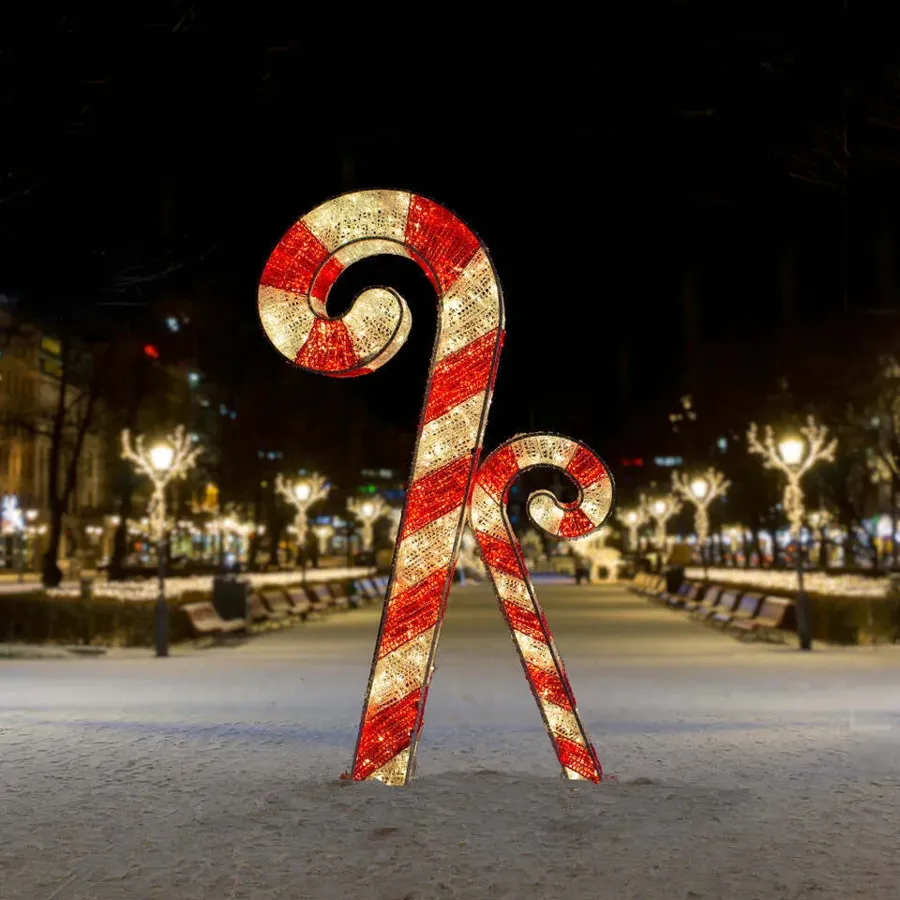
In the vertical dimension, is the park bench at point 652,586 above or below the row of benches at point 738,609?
above

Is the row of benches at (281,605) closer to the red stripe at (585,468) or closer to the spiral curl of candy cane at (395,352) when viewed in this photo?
the red stripe at (585,468)

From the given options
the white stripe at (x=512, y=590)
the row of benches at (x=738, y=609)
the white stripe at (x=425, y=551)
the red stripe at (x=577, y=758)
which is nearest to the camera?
the white stripe at (x=425, y=551)

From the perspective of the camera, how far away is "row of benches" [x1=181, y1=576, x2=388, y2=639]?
27.8m

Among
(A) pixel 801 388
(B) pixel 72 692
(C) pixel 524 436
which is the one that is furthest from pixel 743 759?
(A) pixel 801 388

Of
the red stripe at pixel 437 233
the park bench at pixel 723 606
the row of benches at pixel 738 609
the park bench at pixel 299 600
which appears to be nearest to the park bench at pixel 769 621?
the row of benches at pixel 738 609

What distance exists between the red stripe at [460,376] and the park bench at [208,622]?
17770 mm

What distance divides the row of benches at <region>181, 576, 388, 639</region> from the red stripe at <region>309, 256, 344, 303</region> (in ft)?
58.8

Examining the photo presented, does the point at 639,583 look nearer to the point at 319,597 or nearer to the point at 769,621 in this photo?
the point at 319,597

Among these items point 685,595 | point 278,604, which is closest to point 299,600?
point 278,604

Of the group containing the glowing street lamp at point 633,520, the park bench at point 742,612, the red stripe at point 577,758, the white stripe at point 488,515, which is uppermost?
the glowing street lamp at point 633,520

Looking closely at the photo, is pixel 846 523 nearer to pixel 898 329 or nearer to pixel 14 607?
pixel 898 329

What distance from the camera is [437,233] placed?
398 inches

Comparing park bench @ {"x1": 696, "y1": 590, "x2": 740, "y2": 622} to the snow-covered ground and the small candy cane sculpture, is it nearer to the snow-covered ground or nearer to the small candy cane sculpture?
the snow-covered ground

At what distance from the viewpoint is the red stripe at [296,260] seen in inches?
390
